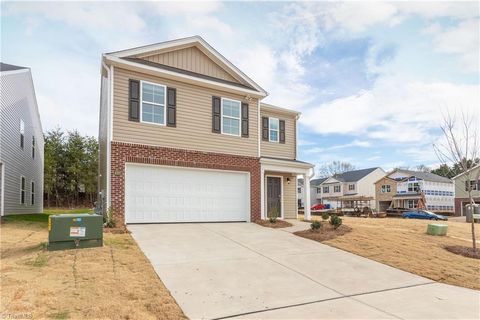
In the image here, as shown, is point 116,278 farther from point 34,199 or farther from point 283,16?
point 34,199

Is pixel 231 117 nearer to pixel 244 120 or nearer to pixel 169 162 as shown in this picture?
pixel 244 120

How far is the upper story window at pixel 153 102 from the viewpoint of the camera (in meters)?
13.0

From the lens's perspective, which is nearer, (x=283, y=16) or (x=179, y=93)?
(x=283, y=16)

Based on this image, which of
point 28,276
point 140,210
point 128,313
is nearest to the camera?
point 128,313

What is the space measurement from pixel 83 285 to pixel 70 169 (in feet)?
113

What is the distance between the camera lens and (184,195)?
44.4ft

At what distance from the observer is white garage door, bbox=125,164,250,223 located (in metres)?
12.5

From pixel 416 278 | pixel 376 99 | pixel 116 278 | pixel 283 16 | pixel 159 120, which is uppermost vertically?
pixel 283 16

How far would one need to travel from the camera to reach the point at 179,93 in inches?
546

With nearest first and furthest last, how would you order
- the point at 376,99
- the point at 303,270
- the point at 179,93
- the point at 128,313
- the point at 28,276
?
1. the point at 128,313
2. the point at 28,276
3. the point at 303,270
4. the point at 179,93
5. the point at 376,99

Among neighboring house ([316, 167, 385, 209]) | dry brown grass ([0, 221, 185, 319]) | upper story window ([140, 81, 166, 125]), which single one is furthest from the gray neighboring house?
neighboring house ([316, 167, 385, 209])

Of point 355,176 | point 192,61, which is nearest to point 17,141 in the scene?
point 192,61

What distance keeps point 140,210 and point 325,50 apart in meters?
10.4

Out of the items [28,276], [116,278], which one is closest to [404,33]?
[116,278]
